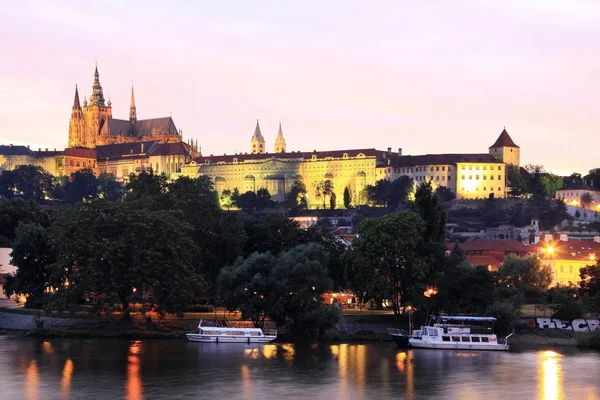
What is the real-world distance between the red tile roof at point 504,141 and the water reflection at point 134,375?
138849 millimetres

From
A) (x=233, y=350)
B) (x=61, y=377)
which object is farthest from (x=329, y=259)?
(x=61, y=377)

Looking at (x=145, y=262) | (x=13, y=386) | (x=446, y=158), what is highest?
(x=446, y=158)

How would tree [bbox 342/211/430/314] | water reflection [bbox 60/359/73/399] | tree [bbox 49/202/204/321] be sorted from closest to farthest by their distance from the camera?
water reflection [bbox 60/359/73/399]
tree [bbox 49/202/204/321]
tree [bbox 342/211/430/314]

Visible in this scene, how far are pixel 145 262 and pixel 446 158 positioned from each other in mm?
133395

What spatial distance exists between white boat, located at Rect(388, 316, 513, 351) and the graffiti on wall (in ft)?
12.3

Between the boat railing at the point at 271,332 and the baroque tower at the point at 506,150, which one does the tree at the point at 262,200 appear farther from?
the boat railing at the point at 271,332

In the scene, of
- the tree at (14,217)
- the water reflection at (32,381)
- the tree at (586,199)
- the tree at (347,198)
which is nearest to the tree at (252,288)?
the water reflection at (32,381)

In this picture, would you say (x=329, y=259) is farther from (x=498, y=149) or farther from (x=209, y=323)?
(x=498, y=149)

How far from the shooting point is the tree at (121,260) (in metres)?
57.4

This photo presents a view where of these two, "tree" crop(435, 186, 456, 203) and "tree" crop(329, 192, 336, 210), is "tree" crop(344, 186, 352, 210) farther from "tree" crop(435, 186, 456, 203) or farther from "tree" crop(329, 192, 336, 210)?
"tree" crop(435, 186, 456, 203)

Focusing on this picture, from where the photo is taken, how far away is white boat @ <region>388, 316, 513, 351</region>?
5788 centimetres

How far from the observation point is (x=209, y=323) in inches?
2408

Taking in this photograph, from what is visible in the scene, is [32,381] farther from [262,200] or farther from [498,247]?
[262,200]

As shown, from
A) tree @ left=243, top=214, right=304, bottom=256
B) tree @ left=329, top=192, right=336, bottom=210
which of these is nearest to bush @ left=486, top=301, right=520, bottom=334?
tree @ left=243, top=214, right=304, bottom=256
